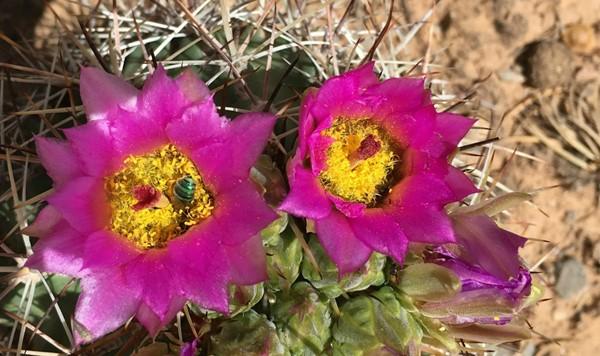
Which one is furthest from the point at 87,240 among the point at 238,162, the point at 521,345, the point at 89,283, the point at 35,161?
the point at 521,345

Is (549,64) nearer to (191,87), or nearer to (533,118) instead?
(533,118)

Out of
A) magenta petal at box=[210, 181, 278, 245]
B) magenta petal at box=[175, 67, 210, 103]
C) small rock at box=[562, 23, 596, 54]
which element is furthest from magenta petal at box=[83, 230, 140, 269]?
small rock at box=[562, 23, 596, 54]

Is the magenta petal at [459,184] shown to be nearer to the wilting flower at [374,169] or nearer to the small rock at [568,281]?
the wilting flower at [374,169]

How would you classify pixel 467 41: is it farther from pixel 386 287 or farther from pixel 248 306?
pixel 248 306

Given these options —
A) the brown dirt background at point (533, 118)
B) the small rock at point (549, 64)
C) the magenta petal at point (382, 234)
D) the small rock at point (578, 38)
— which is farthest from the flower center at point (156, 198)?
the small rock at point (578, 38)

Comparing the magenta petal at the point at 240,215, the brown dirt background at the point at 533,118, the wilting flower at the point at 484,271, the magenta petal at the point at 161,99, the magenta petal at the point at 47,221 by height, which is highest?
the magenta petal at the point at 161,99

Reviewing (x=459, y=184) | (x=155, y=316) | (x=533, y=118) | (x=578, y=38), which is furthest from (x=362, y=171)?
(x=578, y=38)

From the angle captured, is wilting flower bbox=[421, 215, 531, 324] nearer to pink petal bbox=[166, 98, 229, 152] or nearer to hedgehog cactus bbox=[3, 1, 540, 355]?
hedgehog cactus bbox=[3, 1, 540, 355]
